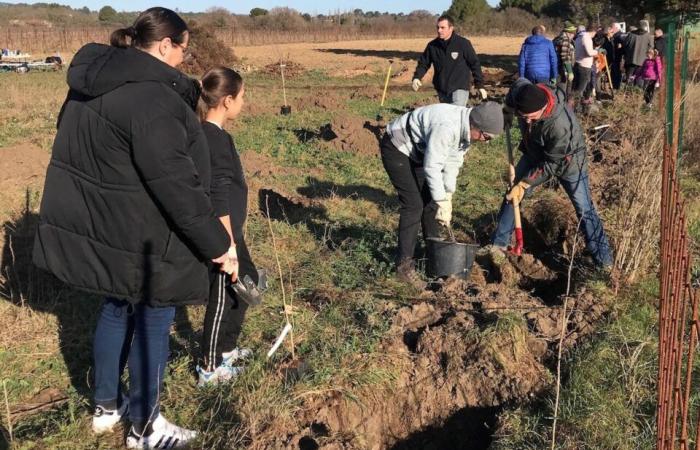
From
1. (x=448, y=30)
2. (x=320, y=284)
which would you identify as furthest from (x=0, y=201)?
(x=448, y=30)

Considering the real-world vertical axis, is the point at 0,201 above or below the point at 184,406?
above

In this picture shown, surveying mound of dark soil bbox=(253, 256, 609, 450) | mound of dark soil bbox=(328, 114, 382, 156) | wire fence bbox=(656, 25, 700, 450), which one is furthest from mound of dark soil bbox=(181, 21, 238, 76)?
wire fence bbox=(656, 25, 700, 450)

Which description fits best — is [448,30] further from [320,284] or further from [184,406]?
[184,406]

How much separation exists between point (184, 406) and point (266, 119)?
9.11 metres

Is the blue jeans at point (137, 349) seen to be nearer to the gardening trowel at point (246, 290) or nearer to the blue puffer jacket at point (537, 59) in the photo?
the gardening trowel at point (246, 290)

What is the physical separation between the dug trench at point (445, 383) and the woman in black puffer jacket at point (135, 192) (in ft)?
2.64

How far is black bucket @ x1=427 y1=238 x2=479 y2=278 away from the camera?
4.35m

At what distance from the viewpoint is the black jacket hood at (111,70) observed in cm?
216

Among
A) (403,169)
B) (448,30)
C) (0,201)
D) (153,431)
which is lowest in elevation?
(153,431)

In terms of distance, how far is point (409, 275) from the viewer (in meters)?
4.52

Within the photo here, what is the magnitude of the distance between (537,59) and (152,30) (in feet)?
25.9

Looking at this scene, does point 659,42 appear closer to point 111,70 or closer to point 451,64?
point 451,64

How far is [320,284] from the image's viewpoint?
180 inches

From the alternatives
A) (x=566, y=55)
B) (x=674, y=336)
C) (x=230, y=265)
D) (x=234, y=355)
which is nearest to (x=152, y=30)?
(x=230, y=265)
